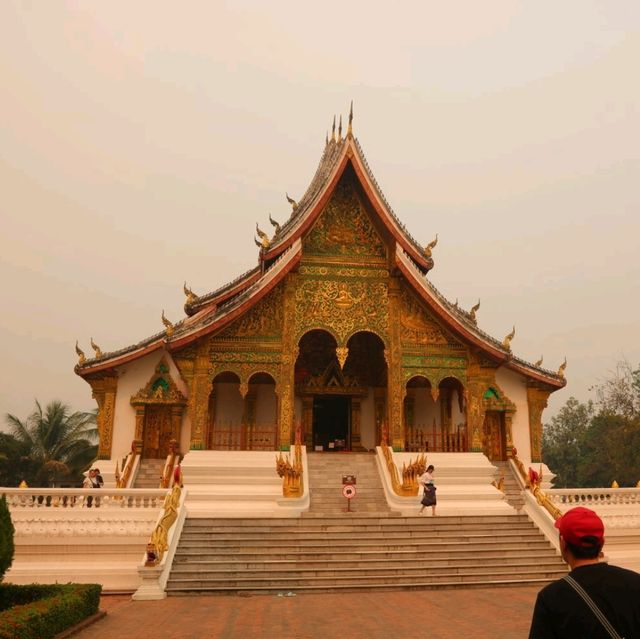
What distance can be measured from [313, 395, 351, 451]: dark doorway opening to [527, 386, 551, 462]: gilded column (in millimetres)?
5359

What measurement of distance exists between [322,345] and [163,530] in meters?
9.61

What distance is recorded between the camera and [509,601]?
27.5 feet

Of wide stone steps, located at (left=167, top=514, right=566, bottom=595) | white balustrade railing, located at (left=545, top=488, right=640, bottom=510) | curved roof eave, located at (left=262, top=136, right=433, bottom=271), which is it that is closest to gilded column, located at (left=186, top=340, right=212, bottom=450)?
curved roof eave, located at (left=262, top=136, right=433, bottom=271)

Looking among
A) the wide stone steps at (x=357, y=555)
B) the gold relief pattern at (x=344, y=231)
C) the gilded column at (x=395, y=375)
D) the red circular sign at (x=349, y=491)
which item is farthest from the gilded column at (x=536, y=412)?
the red circular sign at (x=349, y=491)

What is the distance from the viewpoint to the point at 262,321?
1611cm

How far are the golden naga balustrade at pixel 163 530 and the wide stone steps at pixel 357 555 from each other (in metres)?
0.43

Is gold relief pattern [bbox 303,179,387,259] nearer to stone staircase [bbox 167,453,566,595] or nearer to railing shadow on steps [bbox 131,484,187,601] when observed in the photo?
stone staircase [bbox 167,453,566,595]

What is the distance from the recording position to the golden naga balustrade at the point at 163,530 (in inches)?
351

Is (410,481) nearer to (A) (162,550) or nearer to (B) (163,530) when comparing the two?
(B) (163,530)

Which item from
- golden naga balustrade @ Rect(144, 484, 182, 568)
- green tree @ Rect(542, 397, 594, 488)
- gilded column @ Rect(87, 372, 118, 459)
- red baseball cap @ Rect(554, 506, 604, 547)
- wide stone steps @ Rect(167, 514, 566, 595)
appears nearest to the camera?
red baseball cap @ Rect(554, 506, 604, 547)

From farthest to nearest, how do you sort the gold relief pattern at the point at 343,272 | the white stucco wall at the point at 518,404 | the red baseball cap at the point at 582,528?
the white stucco wall at the point at 518,404
the gold relief pattern at the point at 343,272
the red baseball cap at the point at 582,528

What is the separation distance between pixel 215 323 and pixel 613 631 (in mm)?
14007

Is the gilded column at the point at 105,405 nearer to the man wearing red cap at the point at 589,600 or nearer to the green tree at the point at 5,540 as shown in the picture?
the green tree at the point at 5,540

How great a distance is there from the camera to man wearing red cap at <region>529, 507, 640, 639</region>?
75.3 inches
